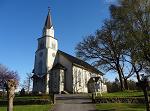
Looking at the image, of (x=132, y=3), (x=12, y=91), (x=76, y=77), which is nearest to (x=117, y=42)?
(x=132, y=3)

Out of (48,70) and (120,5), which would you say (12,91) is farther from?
(48,70)

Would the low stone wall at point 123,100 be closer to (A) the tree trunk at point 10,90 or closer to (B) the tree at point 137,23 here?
(B) the tree at point 137,23

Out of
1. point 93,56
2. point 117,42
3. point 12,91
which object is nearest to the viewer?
point 12,91

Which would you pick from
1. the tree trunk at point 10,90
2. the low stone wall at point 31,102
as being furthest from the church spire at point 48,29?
the tree trunk at point 10,90

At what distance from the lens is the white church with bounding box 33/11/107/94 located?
204 feet

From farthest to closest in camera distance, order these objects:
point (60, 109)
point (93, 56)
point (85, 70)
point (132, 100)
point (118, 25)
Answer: point (85, 70), point (93, 56), point (118, 25), point (132, 100), point (60, 109)

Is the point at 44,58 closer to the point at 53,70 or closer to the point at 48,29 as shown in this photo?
the point at 53,70

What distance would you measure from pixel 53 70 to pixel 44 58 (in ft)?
12.8

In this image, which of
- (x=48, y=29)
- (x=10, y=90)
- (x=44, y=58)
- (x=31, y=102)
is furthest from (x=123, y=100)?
(x=48, y=29)

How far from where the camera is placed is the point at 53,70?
63875 mm

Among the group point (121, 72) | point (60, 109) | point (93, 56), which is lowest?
point (60, 109)

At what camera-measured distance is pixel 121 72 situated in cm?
5359

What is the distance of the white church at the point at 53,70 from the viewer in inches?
2445

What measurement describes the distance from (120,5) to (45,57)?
31.4 meters
